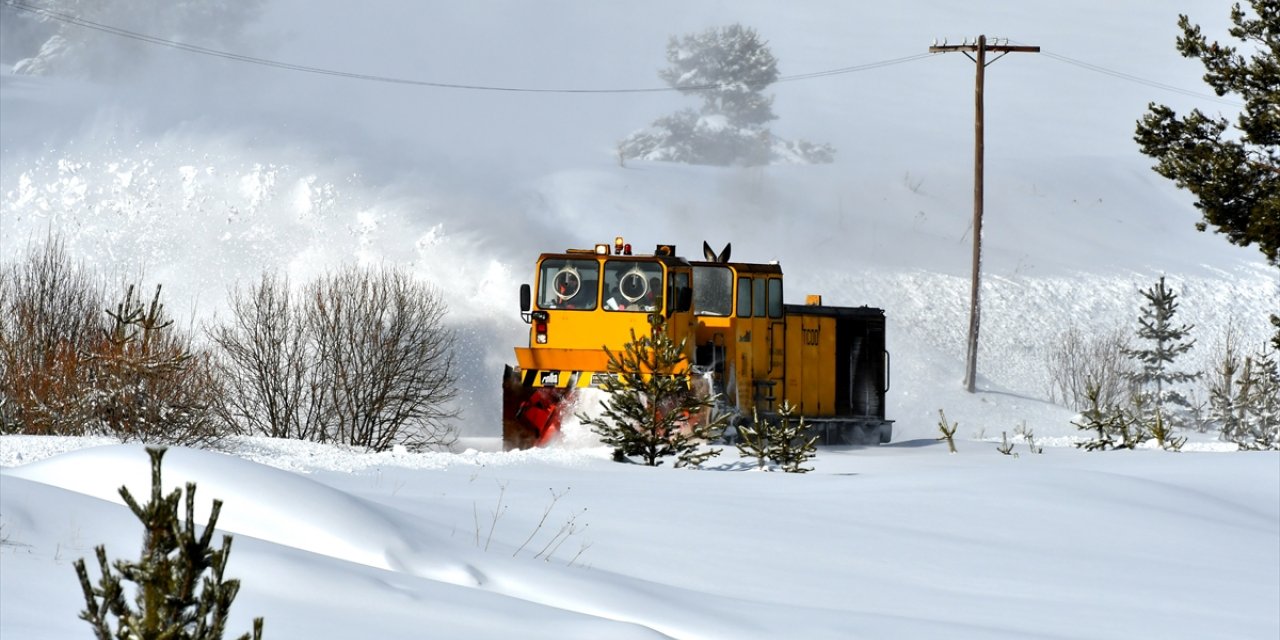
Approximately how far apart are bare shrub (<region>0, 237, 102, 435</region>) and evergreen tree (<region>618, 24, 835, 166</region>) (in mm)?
60007

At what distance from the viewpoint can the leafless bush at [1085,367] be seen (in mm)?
48688

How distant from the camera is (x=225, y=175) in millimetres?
60594

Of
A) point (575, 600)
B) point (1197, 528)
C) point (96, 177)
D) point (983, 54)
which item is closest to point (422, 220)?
point (96, 177)

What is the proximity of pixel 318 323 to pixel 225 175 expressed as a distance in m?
37.2

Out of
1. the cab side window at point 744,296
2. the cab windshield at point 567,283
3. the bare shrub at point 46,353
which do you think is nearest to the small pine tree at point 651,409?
the cab windshield at point 567,283

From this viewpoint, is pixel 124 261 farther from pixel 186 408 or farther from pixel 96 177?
pixel 186 408

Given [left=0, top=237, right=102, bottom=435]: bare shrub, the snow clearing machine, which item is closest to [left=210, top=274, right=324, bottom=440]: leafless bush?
[left=0, top=237, right=102, bottom=435]: bare shrub

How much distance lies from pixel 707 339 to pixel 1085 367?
35.4 meters

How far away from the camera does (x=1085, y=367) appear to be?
52.7 m

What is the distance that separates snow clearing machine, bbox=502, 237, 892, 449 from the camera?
1947 cm

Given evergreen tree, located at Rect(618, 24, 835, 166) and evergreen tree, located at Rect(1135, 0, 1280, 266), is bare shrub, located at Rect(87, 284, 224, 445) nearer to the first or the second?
evergreen tree, located at Rect(1135, 0, 1280, 266)

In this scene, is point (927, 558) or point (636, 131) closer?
point (927, 558)

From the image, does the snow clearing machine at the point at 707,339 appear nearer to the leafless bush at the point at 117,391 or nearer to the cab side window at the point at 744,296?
the cab side window at the point at 744,296

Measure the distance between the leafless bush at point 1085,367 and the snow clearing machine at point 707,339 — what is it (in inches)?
1019
